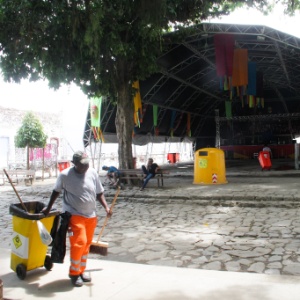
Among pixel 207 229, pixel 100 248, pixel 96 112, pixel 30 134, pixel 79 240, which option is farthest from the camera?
pixel 96 112

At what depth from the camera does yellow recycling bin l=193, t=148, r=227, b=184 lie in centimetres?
1315

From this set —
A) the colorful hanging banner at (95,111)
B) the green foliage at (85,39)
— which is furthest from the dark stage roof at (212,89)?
the green foliage at (85,39)

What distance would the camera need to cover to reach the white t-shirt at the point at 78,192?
13.4 ft

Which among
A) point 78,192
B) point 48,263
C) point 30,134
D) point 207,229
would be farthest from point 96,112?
point 78,192

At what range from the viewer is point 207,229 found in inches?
270

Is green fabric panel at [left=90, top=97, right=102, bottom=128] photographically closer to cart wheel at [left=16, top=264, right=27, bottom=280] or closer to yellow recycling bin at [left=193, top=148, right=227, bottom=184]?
yellow recycling bin at [left=193, top=148, right=227, bottom=184]

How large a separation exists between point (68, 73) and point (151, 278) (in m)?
9.38

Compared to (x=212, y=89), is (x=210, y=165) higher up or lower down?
lower down

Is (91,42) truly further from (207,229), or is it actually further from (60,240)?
(60,240)

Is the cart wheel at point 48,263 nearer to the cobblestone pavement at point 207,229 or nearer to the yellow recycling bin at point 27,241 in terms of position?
the yellow recycling bin at point 27,241

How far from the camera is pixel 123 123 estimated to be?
14.0 meters

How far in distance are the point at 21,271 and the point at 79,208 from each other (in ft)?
3.43

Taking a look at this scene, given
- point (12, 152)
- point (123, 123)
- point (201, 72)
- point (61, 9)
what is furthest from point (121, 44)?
point (12, 152)

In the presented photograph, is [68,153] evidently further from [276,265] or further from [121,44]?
[276,265]
